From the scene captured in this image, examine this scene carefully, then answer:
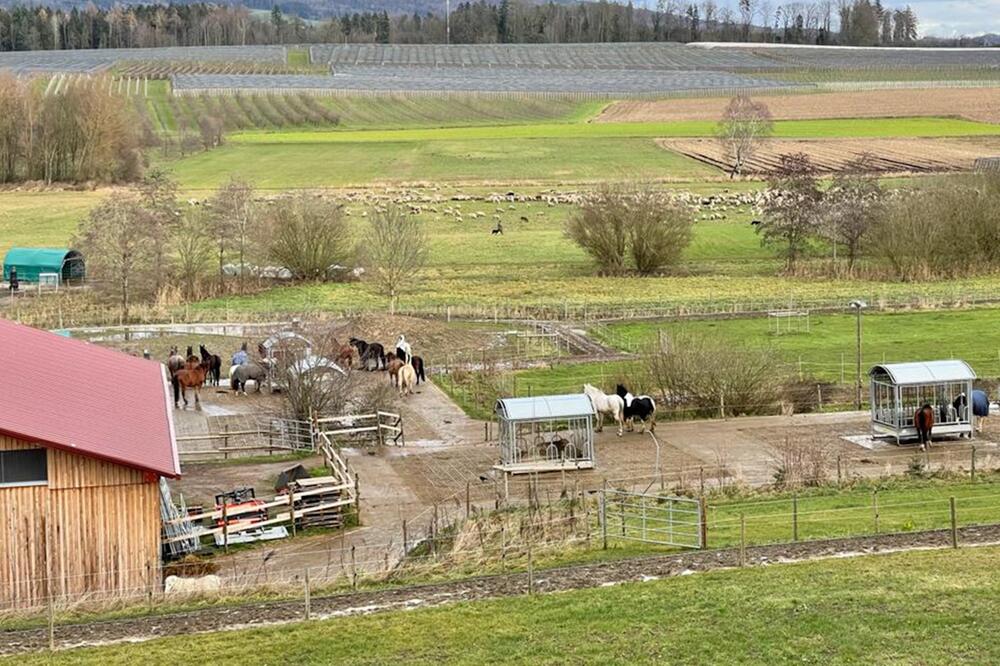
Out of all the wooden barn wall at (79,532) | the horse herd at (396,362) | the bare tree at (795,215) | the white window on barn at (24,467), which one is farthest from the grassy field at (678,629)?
the bare tree at (795,215)

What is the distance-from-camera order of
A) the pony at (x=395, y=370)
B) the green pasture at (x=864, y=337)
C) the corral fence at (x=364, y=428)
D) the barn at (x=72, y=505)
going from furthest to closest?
the green pasture at (x=864, y=337) → the pony at (x=395, y=370) → the corral fence at (x=364, y=428) → the barn at (x=72, y=505)

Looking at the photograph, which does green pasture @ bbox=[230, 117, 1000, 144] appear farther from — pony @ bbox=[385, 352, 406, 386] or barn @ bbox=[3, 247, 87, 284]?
pony @ bbox=[385, 352, 406, 386]

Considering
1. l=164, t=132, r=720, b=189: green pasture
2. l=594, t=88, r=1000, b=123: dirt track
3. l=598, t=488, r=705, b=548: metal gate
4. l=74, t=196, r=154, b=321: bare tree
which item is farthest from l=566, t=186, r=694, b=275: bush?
l=594, t=88, r=1000, b=123: dirt track

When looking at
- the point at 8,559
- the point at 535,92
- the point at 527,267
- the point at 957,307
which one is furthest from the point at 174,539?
the point at 535,92

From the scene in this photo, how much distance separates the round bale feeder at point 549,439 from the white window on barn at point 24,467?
10.4m

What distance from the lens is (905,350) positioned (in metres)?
42.9

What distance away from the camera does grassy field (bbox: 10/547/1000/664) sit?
56.3 ft

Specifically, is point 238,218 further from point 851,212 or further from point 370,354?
point 851,212

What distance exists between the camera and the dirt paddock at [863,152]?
327 ft

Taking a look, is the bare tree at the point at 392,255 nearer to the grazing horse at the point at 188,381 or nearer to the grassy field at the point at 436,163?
the grazing horse at the point at 188,381

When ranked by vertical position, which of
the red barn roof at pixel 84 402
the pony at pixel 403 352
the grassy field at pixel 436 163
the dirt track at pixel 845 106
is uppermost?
the dirt track at pixel 845 106

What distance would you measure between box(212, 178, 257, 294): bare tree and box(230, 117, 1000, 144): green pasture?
2434 inches

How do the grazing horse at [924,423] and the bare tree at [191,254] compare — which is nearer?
the grazing horse at [924,423]

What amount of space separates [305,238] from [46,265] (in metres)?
10.7
